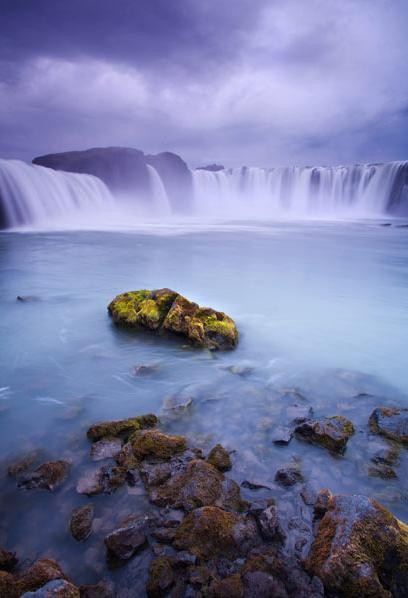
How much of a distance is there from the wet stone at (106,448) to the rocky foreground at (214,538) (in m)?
0.02

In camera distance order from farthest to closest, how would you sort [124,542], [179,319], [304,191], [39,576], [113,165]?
1. [304,191]
2. [113,165]
3. [179,319]
4. [124,542]
5. [39,576]

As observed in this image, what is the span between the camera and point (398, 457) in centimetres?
398

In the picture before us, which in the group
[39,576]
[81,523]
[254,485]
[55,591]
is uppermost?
[55,591]

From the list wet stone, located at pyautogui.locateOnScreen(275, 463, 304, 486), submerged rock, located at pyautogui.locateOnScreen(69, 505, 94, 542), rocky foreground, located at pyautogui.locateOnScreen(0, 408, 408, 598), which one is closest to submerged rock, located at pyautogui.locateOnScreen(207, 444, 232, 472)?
rocky foreground, located at pyautogui.locateOnScreen(0, 408, 408, 598)

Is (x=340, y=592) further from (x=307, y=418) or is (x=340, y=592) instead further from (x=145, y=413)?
(x=145, y=413)

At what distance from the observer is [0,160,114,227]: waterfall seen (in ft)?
90.2

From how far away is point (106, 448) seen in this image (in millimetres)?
3961

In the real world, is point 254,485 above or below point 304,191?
below

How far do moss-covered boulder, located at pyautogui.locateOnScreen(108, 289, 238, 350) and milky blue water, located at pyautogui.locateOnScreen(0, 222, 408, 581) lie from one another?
0.28 m

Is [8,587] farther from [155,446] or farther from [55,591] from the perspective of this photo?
[155,446]

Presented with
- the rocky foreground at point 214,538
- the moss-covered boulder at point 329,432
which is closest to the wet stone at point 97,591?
the rocky foreground at point 214,538

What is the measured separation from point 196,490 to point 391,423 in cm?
267

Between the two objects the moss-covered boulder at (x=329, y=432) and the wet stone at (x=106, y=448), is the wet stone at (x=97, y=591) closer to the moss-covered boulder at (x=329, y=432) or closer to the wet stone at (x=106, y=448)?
the wet stone at (x=106, y=448)

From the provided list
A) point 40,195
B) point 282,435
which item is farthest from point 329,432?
point 40,195
